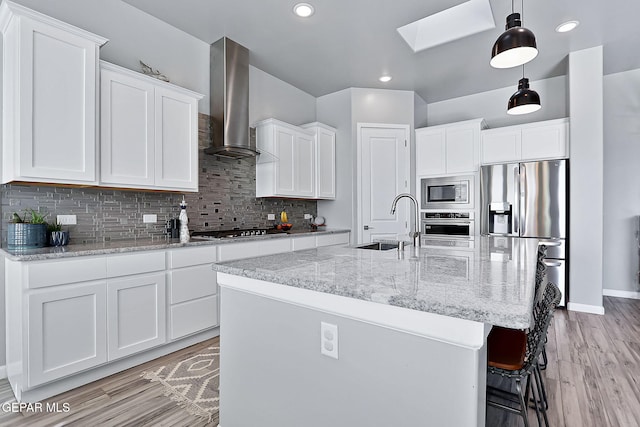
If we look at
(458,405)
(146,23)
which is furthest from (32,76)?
(458,405)

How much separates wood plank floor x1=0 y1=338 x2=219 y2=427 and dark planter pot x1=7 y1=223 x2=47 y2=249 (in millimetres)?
912

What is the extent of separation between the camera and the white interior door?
4.66 meters

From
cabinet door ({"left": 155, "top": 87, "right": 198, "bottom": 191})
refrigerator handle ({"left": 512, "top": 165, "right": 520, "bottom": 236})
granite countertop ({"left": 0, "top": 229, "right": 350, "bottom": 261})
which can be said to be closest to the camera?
granite countertop ({"left": 0, "top": 229, "right": 350, "bottom": 261})

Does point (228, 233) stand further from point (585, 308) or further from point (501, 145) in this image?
point (585, 308)

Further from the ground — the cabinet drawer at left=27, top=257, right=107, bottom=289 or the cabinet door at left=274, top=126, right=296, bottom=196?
the cabinet door at left=274, top=126, right=296, bottom=196

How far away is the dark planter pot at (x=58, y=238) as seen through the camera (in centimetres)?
223

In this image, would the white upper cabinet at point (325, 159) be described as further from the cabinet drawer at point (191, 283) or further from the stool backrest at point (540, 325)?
the stool backrest at point (540, 325)

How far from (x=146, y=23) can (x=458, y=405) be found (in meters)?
3.64

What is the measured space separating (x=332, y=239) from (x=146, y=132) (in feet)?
8.34

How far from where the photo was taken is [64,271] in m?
1.97

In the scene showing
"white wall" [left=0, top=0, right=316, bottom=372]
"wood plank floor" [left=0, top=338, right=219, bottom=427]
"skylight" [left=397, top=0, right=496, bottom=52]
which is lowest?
"wood plank floor" [left=0, top=338, right=219, bottom=427]

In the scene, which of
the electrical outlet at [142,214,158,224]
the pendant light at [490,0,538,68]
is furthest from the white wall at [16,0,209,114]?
the pendant light at [490,0,538,68]

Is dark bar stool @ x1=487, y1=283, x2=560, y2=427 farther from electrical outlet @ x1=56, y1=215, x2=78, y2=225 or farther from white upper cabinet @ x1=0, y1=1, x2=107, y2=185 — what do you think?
electrical outlet @ x1=56, y1=215, x2=78, y2=225

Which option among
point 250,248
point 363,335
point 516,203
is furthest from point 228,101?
point 516,203
